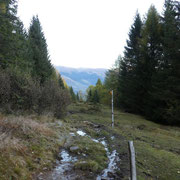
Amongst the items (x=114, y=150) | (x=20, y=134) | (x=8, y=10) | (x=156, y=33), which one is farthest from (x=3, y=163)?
(x=156, y=33)

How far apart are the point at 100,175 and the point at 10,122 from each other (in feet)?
13.6

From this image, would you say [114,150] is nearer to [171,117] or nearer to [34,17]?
[171,117]

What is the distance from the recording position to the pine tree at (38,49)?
25.5 m

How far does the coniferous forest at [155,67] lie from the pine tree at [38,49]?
45.0 feet

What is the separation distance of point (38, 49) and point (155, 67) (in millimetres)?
18220

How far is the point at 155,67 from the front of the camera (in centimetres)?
2166

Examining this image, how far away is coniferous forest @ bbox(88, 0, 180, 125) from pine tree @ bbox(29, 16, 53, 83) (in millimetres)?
13711

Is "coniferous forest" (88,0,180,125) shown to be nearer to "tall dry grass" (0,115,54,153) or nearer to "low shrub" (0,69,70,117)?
"low shrub" (0,69,70,117)

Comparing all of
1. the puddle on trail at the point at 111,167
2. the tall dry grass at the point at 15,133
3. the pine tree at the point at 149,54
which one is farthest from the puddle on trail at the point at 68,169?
the pine tree at the point at 149,54

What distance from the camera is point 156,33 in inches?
847

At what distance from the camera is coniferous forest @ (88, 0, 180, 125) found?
16.9 m

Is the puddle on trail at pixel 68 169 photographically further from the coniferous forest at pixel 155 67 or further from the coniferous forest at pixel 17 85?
the coniferous forest at pixel 155 67

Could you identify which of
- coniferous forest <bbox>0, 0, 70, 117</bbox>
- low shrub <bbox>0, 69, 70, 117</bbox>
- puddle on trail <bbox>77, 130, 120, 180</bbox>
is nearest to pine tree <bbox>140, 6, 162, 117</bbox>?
coniferous forest <bbox>0, 0, 70, 117</bbox>

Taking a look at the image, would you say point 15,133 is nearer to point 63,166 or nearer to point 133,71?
point 63,166
